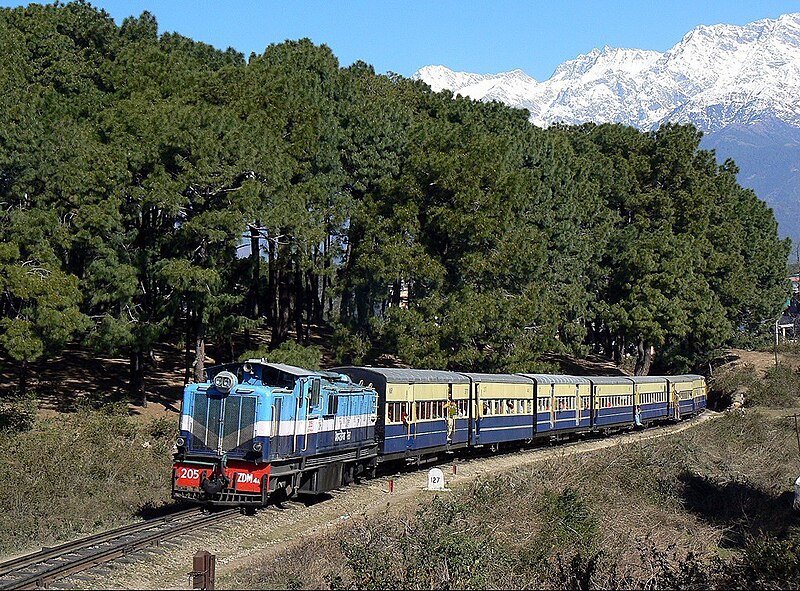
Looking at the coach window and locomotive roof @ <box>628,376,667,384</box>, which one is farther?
locomotive roof @ <box>628,376,667,384</box>

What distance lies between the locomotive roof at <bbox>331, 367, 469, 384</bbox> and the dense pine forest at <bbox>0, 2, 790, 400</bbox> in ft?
28.5

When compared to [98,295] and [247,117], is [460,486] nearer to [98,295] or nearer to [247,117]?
[98,295]

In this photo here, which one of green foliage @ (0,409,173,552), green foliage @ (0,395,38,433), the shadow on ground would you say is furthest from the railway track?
green foliage @ (0,395,38,433)

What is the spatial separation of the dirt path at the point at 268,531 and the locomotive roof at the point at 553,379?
6062 millimetres

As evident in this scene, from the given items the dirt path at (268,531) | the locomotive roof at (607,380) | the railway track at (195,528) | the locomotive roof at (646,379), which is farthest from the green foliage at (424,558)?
the locomotive roof at (646,379)

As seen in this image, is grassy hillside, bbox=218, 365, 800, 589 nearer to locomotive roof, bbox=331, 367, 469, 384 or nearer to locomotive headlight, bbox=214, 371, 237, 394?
locomotive roof, bbox=331, 367, 469, 384

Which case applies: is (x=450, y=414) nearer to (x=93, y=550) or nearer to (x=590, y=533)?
(x=590, y=533)

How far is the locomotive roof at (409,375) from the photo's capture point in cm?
2773

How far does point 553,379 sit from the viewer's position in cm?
3962

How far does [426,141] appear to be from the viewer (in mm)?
44750

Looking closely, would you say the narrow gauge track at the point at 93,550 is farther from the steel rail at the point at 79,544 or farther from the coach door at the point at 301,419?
the coach door at the point at 301,419

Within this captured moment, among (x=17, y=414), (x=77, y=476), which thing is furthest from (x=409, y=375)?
(x=17, y=414)

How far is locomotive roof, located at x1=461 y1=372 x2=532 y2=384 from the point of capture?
1319 inches

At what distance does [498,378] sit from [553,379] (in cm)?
543
